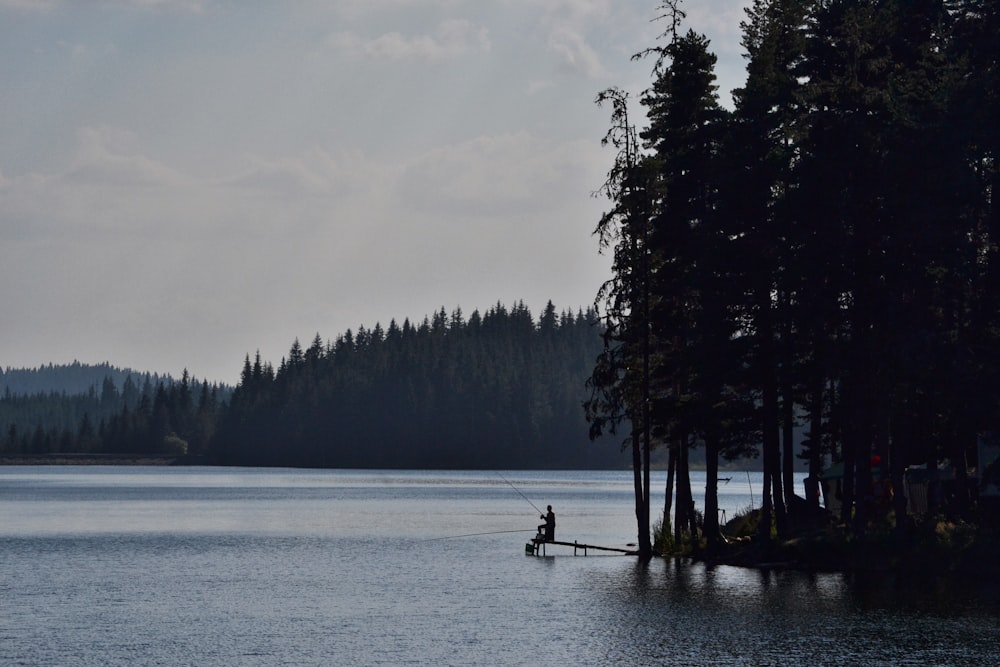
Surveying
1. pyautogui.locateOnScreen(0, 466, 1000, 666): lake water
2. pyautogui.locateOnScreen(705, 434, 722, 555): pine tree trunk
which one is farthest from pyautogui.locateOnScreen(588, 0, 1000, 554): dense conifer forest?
pyautogui.locateOnScreen(0, 466, 1000, 666): lake water

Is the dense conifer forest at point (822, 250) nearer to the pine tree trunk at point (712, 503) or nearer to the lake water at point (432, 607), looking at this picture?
the pine tree trunk at point (712, 503)

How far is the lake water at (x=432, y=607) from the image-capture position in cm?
3541

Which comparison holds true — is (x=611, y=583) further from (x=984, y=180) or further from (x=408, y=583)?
(x=984, y=180)

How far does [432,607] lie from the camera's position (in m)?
45.3

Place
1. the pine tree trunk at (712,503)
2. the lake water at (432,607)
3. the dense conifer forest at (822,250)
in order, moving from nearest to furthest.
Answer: the lake water at (432,607) < the dense conifer forest at (822,250) < the pine tree trunk at (712,503)

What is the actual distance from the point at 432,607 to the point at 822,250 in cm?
1921

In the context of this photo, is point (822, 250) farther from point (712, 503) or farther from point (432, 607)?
point (432, 607)

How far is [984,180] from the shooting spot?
49.8 metres

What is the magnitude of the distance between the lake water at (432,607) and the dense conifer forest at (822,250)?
255 inches

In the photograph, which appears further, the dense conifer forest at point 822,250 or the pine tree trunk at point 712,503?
the pine tree trunk at point 712,503

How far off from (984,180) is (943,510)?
51.1 ft

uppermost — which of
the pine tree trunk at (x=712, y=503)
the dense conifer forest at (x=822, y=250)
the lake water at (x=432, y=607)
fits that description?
the dense conifer forest at (x=822, y=250)

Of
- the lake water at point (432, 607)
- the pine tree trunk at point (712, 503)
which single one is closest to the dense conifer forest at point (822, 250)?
the pine tree trunk at point (712, 503)

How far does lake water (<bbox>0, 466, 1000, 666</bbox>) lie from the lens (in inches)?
1394
